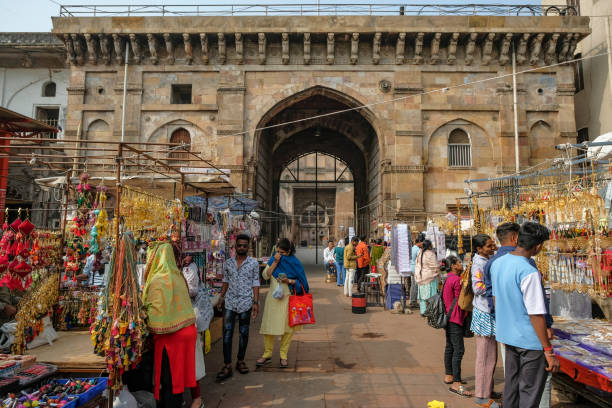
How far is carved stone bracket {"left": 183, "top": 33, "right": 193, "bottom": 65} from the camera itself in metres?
14.1

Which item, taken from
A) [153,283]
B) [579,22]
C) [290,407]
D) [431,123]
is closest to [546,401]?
[290,407]

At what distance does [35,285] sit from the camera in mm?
4508

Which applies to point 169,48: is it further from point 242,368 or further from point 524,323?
point 524,323

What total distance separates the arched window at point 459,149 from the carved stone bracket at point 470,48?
8.43ft

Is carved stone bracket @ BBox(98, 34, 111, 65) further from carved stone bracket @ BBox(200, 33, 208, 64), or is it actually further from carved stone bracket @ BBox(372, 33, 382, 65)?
carved stone bracket @ BBox(372, 33, 382, 65)

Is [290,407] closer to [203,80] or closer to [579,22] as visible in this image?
[203,80]

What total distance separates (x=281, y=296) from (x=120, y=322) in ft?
6.93

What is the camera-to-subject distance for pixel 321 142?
22562 millimetres

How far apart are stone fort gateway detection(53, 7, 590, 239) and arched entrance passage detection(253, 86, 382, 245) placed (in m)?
0.24

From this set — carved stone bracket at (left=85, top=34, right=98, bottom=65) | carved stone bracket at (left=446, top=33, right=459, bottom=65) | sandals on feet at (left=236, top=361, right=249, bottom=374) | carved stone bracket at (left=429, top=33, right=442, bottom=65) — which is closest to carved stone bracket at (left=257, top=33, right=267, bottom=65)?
carved stone bracket at (left=85, top=34, right=98, bottom=65)

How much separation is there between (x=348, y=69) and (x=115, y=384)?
1364 centimetres

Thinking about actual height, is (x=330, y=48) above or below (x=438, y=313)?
above

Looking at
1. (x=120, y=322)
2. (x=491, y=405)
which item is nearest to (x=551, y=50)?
(x=491, y=405)

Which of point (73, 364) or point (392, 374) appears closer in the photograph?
point (73, 364)
